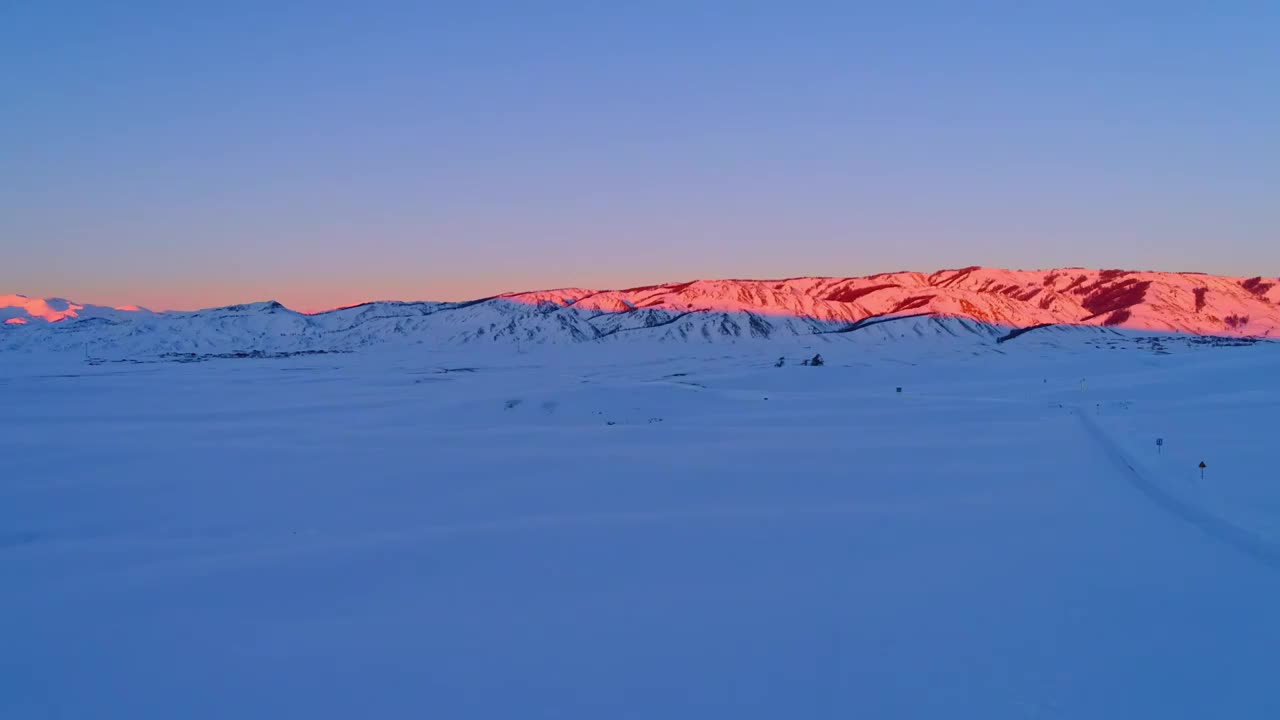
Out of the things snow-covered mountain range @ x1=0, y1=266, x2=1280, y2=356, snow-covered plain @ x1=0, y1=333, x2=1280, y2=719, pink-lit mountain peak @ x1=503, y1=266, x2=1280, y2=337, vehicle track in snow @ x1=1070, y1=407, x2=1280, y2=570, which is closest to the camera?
snow-covered plain @ x1=0, y1=333, x2=1280, y2=719

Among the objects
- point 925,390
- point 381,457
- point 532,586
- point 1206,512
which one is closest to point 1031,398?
point 925,390

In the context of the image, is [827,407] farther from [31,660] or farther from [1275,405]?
[31,660]

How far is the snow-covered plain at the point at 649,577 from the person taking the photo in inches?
282

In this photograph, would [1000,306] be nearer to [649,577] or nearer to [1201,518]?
[1201,518]

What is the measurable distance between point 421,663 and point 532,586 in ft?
7.69

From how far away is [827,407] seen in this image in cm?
3678

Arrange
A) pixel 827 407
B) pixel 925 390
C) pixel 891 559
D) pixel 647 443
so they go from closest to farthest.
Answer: pixel 891 559 < pixel 647 443 < pixel 827 407 < pixel 925 390

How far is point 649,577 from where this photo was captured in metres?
10.2

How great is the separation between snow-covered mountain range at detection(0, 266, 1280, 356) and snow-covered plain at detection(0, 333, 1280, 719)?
121907 millimetres

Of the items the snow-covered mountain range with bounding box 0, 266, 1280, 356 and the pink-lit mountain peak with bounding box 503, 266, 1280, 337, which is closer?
the snow-covered mountain range with bounding box 0, 266, 1280, 356

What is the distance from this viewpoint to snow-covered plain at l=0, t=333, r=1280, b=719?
7.17 meters

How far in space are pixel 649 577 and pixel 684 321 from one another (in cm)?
14590

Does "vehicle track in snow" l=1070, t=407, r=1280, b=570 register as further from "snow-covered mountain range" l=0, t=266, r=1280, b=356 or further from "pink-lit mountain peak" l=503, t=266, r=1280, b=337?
"pink-lit mountain peak" l=503, t=266, r=1280, b=337

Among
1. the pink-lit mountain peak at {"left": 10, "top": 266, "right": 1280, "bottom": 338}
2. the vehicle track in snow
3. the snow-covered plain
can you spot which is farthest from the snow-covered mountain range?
the snow-covered plain
